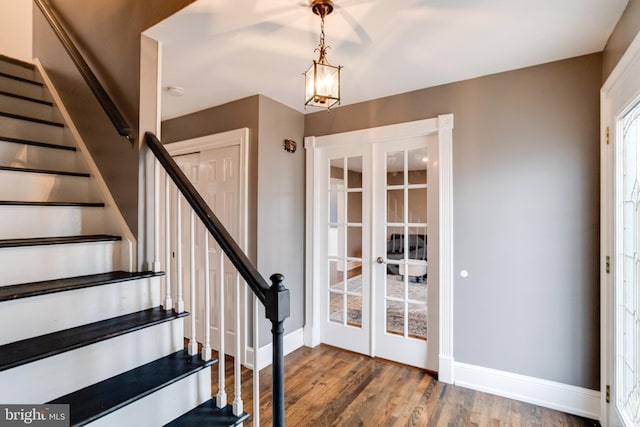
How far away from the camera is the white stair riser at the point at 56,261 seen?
1.41m

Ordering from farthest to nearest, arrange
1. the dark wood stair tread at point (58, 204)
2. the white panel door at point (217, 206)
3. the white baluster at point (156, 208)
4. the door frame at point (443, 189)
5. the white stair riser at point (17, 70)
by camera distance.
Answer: the white panel door at point (217, 206), the door frame at point (443, 189), the white stair riser at point (17, 70), the white baluster at point (156, 208), the dark wood stair tread at point (58, 204)

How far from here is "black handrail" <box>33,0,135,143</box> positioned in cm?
171

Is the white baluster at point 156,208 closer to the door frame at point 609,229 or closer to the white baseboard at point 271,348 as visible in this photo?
the white baseboard at point 271,348

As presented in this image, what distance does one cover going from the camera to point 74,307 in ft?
4.71

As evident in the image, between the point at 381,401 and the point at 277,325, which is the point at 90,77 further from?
the point at 381,401

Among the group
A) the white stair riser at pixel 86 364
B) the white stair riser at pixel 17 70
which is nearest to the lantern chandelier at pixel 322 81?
the white stair riser at pixel 86 364

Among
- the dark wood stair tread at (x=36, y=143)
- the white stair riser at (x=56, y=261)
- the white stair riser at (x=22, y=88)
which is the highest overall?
the white stair riser at (x=22, y=88)

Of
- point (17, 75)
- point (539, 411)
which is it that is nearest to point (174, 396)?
point (539, 411)

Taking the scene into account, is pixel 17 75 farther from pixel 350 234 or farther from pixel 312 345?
pixel 312 345

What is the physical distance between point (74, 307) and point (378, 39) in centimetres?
216

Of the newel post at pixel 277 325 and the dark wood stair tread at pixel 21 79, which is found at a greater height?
the dark wood stair tread at pixel 21 79

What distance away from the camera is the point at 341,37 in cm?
192

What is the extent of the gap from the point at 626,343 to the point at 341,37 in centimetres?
238

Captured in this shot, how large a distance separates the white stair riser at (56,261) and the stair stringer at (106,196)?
7 centimetres
